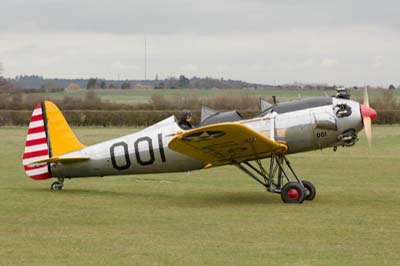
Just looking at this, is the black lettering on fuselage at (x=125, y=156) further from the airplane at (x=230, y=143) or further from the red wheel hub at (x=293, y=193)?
the red wheel hub at (x=293, y=193)

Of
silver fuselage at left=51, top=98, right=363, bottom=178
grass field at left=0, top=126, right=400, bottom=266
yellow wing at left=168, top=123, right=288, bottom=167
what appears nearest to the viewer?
grass field at left=0, top=126, right=400, bottom=266

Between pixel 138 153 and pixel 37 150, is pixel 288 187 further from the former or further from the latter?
pixel 37 150

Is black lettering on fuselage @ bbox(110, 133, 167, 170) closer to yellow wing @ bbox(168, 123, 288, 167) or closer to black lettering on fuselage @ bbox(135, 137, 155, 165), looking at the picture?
black lettering on fuselage @ bbox(135, 137, 155, 165)

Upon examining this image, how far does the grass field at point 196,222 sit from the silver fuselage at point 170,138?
1.63 ft

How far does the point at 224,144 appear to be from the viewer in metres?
13.7

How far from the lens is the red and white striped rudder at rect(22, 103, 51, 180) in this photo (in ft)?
50.9

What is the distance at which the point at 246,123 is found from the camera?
14.1m

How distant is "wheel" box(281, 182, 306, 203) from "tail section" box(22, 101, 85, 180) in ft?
12.9

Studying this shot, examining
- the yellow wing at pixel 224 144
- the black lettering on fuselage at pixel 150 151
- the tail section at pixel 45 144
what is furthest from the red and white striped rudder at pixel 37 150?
the yellow wing at pixel 224 144

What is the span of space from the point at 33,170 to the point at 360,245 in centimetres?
774

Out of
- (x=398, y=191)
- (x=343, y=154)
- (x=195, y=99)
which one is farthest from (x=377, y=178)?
(x=195, y=99)

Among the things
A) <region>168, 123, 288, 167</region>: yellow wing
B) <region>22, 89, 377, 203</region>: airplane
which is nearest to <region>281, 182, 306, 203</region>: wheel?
<region>22, 89, 377, 203</region>: airplane

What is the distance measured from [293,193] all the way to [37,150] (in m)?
4.75

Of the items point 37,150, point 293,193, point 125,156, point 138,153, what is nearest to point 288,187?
point 293,193
